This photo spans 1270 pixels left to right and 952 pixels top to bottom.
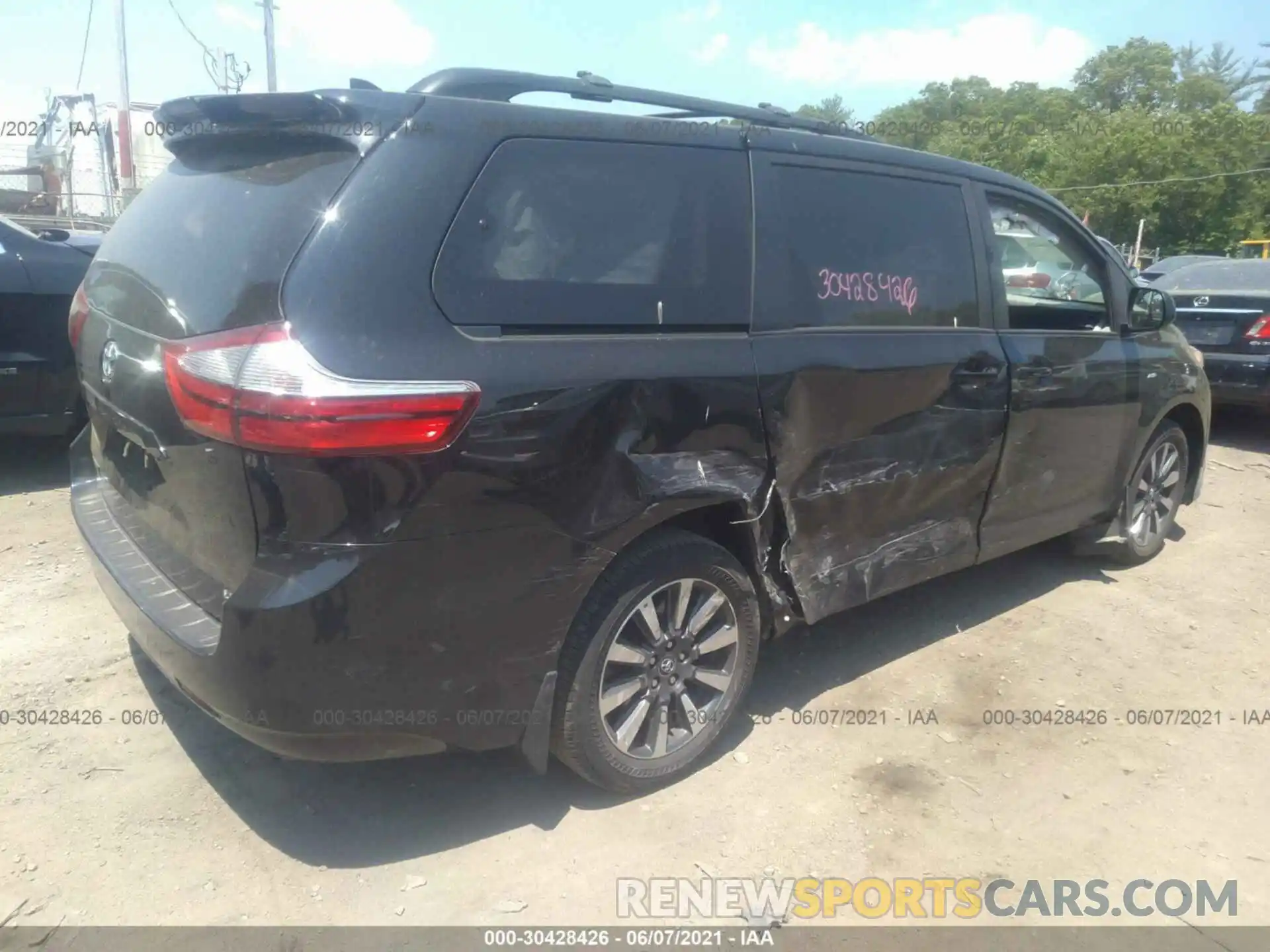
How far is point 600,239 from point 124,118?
19227mm

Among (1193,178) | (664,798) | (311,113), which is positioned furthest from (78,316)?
(1193,178)

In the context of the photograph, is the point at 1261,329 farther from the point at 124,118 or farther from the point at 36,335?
the point at 124,118

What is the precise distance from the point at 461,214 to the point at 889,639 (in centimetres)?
272

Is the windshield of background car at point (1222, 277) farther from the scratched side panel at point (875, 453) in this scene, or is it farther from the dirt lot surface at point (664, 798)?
the scratched side panel at point (875, 453)

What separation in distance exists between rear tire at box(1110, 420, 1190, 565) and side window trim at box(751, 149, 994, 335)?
5.51ft

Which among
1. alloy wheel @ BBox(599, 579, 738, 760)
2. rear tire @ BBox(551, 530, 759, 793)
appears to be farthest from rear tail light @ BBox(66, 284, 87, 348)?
alloy wheel @ BBox(599, 579, 738, 760)

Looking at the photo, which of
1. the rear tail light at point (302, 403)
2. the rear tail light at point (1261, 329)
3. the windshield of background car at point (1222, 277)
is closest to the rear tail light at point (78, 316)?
the rear tail light at point (302, 403)

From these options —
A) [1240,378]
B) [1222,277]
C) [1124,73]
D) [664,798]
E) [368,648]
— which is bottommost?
[664,798]

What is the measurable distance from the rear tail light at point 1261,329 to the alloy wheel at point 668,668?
6711 mm

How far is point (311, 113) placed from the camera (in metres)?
2.43

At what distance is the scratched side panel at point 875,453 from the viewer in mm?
3109

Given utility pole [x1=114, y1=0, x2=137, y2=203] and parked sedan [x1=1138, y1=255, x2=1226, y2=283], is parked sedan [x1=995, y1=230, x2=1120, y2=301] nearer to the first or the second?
parked sedan [x1=1138, y1=255, x2=1226, y2=283]

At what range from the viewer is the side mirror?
4.57m

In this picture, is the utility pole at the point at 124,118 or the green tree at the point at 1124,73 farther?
the green tree at the point at 1124,73
